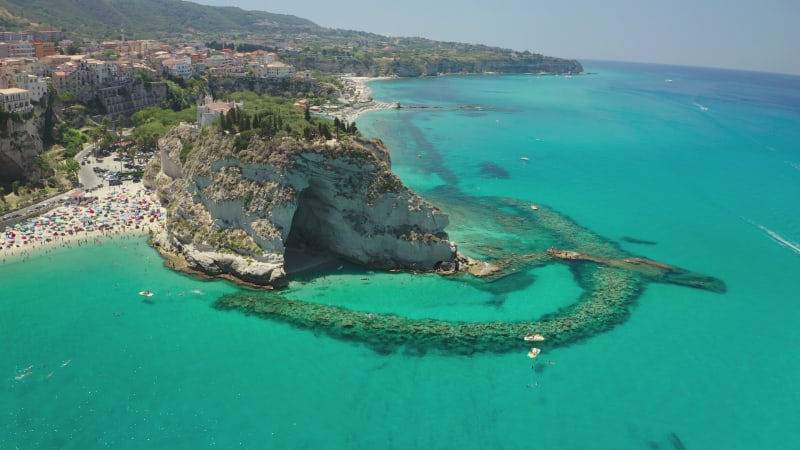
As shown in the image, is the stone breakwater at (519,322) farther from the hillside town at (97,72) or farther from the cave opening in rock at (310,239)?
the hillside town at (97,72)

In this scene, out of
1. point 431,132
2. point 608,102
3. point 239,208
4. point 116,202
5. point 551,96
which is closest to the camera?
point 239,208

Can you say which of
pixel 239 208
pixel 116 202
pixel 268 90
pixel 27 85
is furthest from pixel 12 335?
pixel 268 90

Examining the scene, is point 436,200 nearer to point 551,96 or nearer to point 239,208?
point 239,208

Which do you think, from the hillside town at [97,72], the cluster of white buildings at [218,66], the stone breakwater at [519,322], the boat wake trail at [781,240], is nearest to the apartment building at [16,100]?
the hillside town at [97,72]

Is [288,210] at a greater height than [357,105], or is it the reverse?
[357,105]

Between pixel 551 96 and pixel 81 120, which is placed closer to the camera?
pixel 81 120

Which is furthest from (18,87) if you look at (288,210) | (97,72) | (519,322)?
(519,322)

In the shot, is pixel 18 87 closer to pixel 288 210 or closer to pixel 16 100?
pixel 16 100
